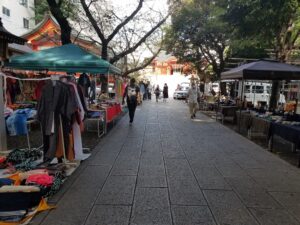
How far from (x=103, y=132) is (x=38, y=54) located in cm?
295

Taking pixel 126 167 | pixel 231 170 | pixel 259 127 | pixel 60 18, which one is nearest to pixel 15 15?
pixel 60 18

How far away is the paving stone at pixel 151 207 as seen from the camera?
3.89 metres

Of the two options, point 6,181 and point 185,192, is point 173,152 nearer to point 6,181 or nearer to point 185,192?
point 185,192

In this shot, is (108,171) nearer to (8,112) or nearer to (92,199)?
(92,199)

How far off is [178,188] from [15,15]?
1348 inches

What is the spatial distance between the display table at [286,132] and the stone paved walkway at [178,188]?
0.51m

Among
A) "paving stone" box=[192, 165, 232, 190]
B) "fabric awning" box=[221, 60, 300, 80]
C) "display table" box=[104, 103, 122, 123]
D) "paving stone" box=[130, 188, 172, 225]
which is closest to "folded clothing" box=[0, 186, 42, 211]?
"paving stone" box=[130, 188, 172, 225]

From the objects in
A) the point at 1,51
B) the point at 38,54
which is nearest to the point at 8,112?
the point at 1,51

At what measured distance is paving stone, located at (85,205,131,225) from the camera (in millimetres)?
3818

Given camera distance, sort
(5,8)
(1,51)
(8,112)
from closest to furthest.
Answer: (8,112) → (1,51) → (5,8)

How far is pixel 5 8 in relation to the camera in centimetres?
3131

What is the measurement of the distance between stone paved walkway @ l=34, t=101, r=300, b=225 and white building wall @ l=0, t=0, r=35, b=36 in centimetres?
2807

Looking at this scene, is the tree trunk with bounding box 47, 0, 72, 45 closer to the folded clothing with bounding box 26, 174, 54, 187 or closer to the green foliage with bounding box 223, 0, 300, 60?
the green foliage with bounding box 223, 0, 300, 60

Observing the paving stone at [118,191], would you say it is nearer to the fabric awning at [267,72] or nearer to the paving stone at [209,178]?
the paving stone at [209,178]
